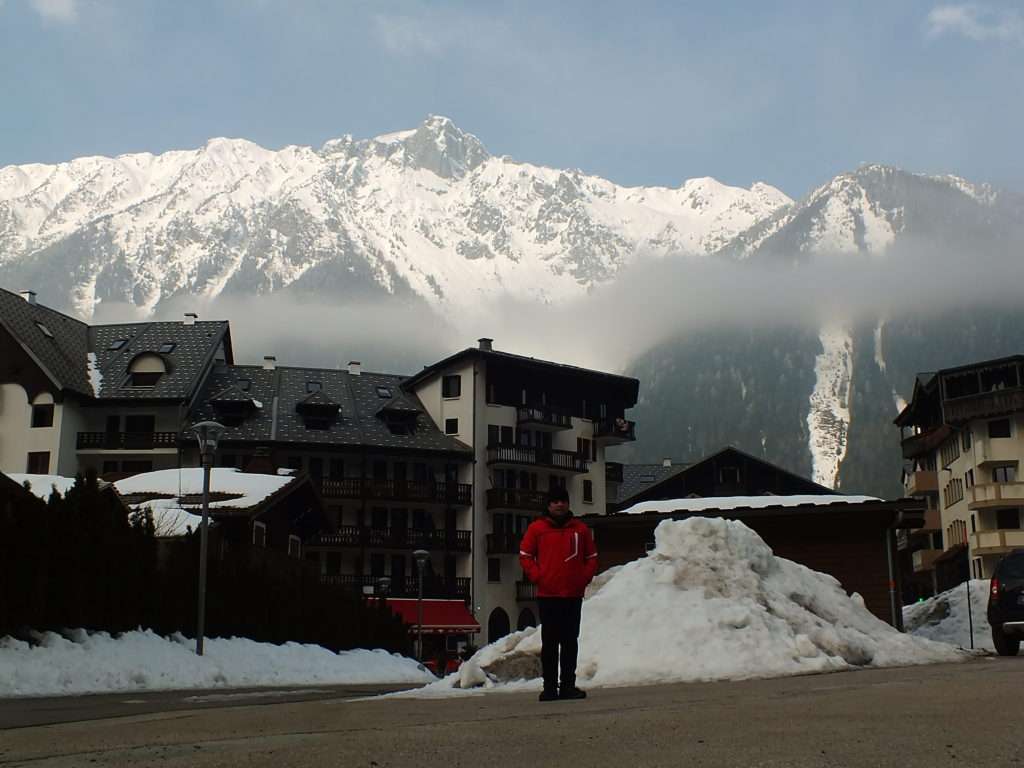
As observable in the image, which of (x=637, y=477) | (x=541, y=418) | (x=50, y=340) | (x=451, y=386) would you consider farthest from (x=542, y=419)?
(x=50, y=340)

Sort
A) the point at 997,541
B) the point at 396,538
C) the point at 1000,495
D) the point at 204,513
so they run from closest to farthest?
the point at 204,513 → the point at 396,538 → the point at 997,541 → the point at 1000,495

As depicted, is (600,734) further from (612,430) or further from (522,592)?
(612,430)

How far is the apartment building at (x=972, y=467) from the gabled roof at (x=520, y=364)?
18878mm

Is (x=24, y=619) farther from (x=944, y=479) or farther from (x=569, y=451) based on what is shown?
(x=944, y=479)

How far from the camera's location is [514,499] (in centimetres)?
7488

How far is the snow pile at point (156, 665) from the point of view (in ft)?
61.3

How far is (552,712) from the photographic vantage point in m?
10.3

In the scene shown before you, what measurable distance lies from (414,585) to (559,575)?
59880mm

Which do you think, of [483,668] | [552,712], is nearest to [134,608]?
[483,668]

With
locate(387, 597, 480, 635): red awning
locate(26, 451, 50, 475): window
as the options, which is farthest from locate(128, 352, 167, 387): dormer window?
locate(387, 597, 480, 635): red awning

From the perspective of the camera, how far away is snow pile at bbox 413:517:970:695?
1661cm

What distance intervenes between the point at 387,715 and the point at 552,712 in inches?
56.4

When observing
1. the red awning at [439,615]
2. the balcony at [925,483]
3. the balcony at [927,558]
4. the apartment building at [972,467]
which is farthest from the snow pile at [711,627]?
the balcony at [925,483]

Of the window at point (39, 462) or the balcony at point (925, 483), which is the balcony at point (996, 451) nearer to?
the balcony at point (925, 483)
